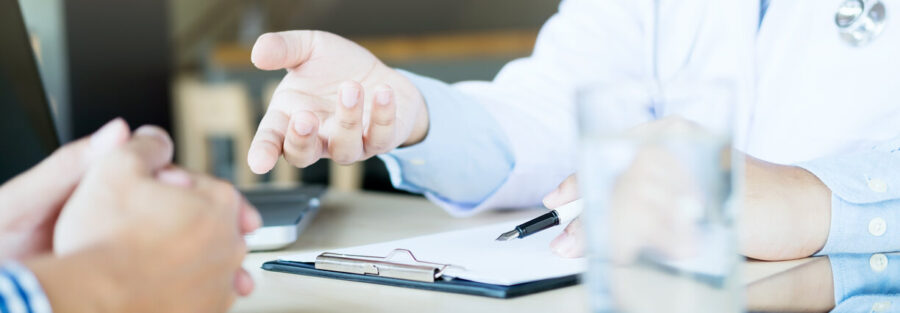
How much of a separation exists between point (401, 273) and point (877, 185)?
37cm

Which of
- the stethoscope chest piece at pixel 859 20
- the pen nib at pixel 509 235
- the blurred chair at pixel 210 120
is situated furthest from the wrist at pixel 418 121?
the blurred chair at pixel 210 120

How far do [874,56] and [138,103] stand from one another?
1851mm

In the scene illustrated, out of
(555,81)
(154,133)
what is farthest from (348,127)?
(555,81)

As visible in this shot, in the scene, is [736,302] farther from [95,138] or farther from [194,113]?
[194,113]

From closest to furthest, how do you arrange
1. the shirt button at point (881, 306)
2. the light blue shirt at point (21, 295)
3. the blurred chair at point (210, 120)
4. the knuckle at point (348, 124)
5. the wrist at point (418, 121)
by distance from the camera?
the light blue shirt at point (21, 295), the shirt button at point (881, 306), the knuckle at point (348, 124), the wrist at point (418, 121), the blurred chair at point (210, 120)

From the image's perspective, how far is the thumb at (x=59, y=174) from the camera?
1.29ft

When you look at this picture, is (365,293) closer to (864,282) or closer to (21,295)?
(21,295)

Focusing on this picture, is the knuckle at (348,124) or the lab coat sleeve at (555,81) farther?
the lab coat sleeve at (555,81)

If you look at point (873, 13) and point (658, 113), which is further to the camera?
point (873, 13)

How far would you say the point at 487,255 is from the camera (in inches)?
22.6

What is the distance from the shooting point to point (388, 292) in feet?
1.64

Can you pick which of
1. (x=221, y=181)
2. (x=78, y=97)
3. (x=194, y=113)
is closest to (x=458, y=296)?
(x=221, y=181)

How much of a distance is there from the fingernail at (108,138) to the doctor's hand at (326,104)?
0.20m

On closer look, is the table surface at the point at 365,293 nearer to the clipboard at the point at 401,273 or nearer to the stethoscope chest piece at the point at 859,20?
the clipboard at the point at 401,273
